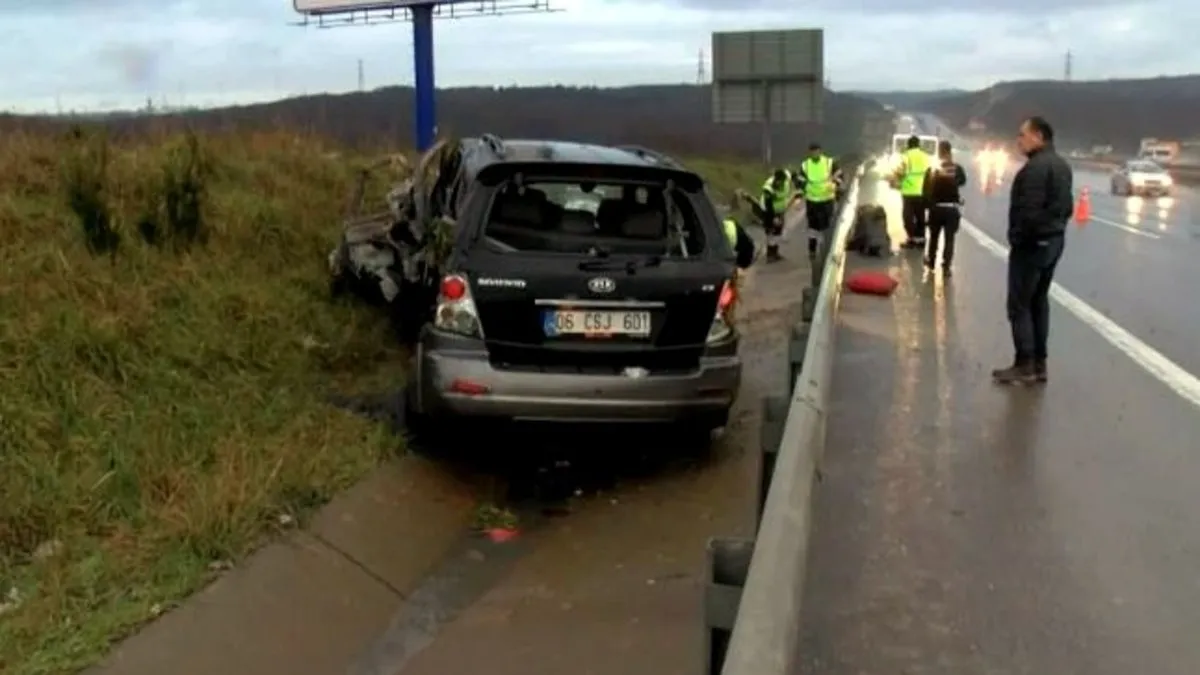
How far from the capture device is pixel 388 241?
29.8 feet

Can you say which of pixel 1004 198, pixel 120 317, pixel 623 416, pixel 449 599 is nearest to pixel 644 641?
pixel 449 599

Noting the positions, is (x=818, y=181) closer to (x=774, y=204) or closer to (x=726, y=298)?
(x=774, y=204)

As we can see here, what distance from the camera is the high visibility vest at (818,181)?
18656 mm

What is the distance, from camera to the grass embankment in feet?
16.8

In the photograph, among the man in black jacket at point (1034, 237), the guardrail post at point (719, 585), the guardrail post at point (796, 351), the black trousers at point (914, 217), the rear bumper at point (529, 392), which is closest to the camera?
the guardrail post at point (719, 585)

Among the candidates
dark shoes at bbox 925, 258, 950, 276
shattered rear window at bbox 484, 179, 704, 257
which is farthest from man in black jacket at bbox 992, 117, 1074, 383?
dark shoes at bbox 925, 258, 950, 276

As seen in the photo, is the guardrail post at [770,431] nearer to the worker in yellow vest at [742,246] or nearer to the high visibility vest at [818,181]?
the worker in yellow vest at [742,246]

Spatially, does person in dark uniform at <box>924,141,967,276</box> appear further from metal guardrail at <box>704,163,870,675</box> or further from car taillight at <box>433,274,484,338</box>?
metal guardrail at <box>704,163,870,675</box>

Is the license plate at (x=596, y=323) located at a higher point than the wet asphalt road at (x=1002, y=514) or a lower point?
higher

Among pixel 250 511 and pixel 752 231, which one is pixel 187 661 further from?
pixel 752 231

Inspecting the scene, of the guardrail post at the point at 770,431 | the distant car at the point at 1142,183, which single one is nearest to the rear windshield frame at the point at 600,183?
the guardrail post at the point at 770,431

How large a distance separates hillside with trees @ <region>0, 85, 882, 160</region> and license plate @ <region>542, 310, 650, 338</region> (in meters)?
7.26

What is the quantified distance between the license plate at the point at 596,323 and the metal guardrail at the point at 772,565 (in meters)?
2.04

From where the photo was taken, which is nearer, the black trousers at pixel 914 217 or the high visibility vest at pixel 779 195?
the high visibility vest at pixel 779 195
